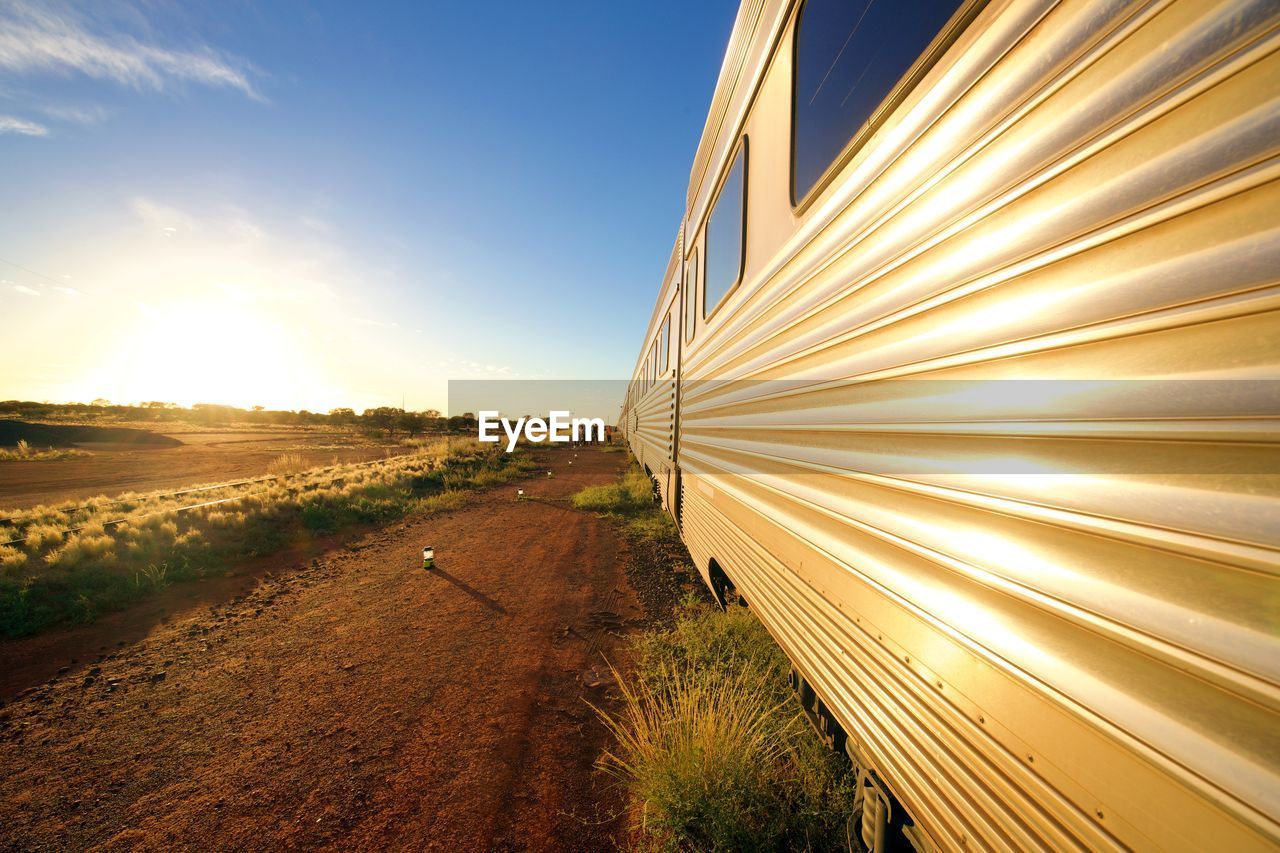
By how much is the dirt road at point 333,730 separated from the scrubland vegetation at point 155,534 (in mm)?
1141

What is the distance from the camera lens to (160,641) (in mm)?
4504

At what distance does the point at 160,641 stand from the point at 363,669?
219cm

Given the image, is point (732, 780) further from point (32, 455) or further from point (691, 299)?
point (32, 455)

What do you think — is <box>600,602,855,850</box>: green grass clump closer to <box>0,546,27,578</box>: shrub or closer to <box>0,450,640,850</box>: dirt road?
<box>0,450,640,850</box>: dirt road

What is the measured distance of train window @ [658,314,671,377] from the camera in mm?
6438

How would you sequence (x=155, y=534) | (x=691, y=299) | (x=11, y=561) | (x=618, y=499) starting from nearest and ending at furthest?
(x=691, y=299), (x=11, y=561), (x=155, y=534), (x=618, y=499)

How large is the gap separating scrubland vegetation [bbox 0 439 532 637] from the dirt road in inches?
44.9

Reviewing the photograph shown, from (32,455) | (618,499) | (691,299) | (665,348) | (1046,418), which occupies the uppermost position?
(691,299)

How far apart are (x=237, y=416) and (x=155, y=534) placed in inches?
2968

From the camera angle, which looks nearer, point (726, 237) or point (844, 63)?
point (844, 63)

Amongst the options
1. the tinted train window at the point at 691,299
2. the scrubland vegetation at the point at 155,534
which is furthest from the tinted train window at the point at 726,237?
the scrubland vegetation at the point at 155,534

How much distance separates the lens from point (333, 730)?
3.22 m

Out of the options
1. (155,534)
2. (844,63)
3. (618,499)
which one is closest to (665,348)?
(844,63)

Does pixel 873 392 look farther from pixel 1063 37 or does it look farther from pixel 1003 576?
pixel 1063 37
